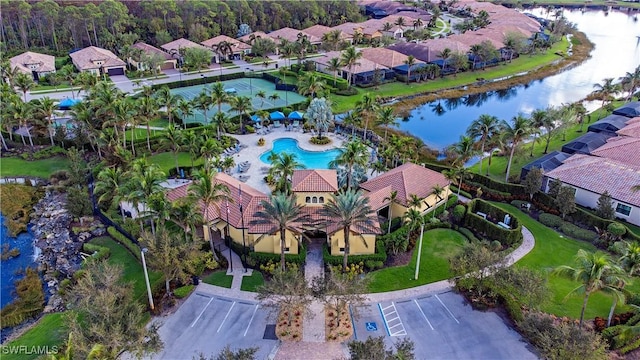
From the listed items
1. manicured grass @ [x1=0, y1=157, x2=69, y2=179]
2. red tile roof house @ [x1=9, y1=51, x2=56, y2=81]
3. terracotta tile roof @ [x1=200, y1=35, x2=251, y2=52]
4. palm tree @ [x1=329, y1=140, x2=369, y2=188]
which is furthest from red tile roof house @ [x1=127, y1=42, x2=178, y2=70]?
palm tree @ [x1=329, y1=140, x2=369, y2=188]

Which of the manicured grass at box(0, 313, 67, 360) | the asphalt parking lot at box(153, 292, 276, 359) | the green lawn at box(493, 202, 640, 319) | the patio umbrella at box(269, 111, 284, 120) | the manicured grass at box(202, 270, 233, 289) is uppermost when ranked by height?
the patio umbrella at box(269, 111, 284, 120)

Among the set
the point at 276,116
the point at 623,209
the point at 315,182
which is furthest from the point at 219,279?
the point at 623,209

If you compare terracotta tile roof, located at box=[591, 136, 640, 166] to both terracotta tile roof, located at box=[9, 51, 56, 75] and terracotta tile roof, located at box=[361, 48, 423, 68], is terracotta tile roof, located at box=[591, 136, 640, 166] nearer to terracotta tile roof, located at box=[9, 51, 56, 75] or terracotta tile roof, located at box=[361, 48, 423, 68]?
terracotta tile roof, located at box=[361, 48, 423, 68]

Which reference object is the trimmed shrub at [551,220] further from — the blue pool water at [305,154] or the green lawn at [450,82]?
the green lawn at [450,82]


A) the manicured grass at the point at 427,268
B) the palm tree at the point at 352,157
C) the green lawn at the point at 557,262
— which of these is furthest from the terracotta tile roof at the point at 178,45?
the green lawn at the point at 557,262

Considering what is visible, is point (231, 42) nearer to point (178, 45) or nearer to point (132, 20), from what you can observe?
point (178, 45)

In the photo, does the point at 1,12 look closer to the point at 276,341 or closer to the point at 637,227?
the point at 276,341
